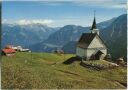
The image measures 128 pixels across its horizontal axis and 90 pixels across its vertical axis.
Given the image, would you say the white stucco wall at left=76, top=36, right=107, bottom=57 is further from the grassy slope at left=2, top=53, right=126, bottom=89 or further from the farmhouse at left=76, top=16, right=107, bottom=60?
the grassy slope at left=2, top=53, right=126, bottom=89

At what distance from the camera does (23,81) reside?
2612cm

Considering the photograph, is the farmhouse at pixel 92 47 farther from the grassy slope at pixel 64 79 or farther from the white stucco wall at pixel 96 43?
the grassy slope at pixel 64 79

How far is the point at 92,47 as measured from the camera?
42.4m

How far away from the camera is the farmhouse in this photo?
41406 mm

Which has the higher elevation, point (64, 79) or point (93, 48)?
point (93, 48)

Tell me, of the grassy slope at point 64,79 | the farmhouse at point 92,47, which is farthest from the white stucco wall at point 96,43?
the grassy slope at point 64,79

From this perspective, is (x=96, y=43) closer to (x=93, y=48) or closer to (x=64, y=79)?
(x=93, y=48)

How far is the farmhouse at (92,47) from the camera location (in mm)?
41406

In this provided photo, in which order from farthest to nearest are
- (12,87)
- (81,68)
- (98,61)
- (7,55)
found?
(7,55) → (98,61) → (81,68) → (12,87)

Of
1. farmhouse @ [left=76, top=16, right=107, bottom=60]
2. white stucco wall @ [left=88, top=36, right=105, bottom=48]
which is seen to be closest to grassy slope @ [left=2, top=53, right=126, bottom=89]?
farmhouse @ [left=76, top=16, right=107, bottom=60]

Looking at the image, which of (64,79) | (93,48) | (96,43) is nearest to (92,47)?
(93,48)

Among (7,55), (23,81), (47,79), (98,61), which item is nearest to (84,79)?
(47,79)

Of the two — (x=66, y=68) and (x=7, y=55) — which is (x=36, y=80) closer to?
(x=66, y=68)

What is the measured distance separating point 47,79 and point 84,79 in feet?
12.8
